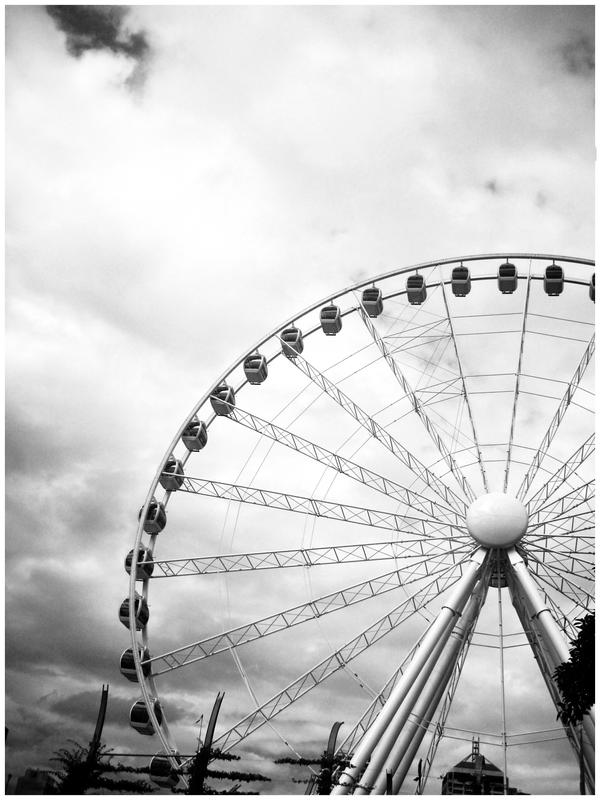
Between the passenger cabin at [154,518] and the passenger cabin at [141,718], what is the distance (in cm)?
500

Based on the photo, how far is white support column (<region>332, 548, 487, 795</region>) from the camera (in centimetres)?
1847

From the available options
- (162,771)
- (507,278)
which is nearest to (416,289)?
(507,278)

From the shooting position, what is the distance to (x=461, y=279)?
27.0 meters

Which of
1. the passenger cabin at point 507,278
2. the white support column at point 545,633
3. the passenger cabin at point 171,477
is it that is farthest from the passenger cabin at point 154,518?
the passenger cabin at point 507,278

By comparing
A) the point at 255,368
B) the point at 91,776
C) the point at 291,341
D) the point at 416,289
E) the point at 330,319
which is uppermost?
the point at 416,289

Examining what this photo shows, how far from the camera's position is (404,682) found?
19.6 meters

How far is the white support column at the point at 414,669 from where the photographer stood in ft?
60.6

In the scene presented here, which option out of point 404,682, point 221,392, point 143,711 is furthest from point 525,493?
point 143,711

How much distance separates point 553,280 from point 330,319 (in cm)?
751

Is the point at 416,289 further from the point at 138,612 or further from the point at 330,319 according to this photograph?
the point at 138,612

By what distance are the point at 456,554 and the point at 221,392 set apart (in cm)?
914

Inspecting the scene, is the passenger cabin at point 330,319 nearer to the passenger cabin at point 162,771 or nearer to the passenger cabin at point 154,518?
the passenger cabin at point 154,518

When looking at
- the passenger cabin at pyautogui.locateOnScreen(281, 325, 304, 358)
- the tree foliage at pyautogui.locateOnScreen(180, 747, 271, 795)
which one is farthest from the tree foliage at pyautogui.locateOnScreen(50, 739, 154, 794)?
the passenger cabin at pyautogui.locateOnScreen(281, 325, 304, 358)

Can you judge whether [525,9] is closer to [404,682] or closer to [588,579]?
[588,579]
